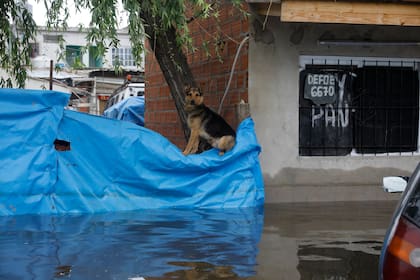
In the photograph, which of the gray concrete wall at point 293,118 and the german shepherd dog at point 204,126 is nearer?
the german shepherd dog at point 204,126

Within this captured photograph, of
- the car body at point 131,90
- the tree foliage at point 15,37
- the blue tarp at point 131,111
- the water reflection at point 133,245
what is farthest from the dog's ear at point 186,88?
the car body at point 131,90

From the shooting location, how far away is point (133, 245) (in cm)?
582

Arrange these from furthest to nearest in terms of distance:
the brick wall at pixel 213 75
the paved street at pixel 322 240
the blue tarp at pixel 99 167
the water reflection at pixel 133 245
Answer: the brick wall at pixel 213 75 → the blue tarp at pixel 99 167 → the paved street at pixel 322 240 → the water reflection at pixel 133 245

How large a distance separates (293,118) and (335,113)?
73 centimetres

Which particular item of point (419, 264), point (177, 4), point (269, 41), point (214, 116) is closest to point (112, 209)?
point (214, 116)

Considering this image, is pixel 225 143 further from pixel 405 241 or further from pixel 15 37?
pixel 405 241

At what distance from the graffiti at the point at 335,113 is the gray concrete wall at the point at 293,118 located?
14.1 inches

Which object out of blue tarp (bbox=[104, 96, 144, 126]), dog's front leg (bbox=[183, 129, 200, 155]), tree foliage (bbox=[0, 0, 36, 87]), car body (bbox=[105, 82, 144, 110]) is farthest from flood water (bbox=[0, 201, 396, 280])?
car body (bbox=[105, 82, 144, 110])

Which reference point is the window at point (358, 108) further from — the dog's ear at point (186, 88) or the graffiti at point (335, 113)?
the dog's ear at point (186, 88)

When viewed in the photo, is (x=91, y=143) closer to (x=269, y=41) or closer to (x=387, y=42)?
(x=269, y=41)

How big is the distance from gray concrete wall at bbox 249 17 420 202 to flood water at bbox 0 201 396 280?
85 centimetres

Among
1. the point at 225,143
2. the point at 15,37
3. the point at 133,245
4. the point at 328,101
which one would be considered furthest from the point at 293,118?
the point at 15,37

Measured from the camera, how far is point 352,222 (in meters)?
7.28

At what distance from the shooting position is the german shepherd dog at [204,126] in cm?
803
